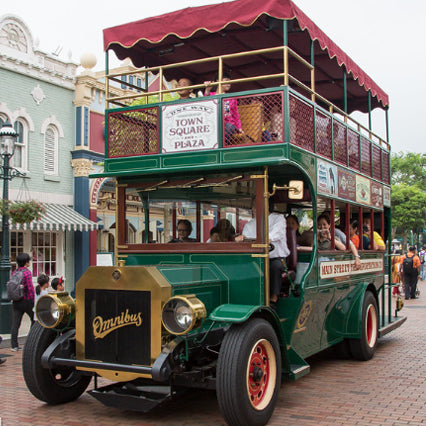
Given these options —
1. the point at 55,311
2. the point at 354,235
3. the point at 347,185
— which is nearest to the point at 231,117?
the point at 347,185

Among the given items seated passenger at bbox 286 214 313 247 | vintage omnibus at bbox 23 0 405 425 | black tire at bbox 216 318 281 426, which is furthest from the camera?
seated passenger at bbox 286 214 313 247

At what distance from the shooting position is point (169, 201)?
662 cm

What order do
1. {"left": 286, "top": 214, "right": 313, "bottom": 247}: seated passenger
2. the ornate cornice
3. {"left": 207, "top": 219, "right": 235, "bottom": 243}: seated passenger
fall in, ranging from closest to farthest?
{"left": 207, "top": 219, "right": 235, "bottom": 243}: seated passenger < {"left": 286, "top": 214, "right": 313, "bottom": 247}: seated passenger < the ornate cornice

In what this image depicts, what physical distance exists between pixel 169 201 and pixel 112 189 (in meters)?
14.8

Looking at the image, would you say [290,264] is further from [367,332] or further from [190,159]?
[367,332]

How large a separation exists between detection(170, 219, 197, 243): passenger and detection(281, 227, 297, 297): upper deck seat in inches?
44.0

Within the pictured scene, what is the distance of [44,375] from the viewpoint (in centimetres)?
547

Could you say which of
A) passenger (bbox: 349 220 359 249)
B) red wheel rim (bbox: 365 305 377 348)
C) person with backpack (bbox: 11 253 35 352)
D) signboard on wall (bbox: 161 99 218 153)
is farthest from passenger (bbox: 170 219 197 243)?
person with backpack (bbox: 11 253 35 352)

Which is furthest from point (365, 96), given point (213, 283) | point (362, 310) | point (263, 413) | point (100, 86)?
point (100, 86)

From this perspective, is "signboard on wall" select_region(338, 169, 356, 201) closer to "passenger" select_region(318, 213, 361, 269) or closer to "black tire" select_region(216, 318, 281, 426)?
"passenger" select_region(318, 213, 361, 269)

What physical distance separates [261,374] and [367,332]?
392cm

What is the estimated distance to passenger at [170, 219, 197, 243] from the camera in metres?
6.57

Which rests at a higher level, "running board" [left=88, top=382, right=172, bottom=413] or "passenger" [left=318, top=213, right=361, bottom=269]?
"passenger" [left=318, top=213, right=361, bottom=269]

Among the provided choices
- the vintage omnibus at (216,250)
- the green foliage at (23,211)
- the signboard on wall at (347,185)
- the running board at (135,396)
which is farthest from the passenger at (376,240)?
the green foliage at (23,211)
